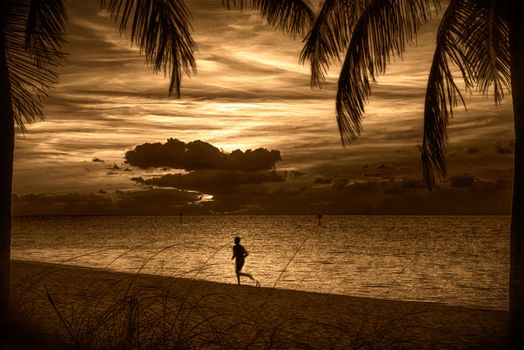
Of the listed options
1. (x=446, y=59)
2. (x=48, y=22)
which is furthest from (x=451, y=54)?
(x=48, y=22)

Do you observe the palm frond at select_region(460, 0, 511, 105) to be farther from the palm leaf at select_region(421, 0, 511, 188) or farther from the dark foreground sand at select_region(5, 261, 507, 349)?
the dark foreground sand at select_region(5, 261, 507, 349)

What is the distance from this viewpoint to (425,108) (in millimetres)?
8180

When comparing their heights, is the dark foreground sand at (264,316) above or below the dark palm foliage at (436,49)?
below

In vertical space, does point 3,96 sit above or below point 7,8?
below

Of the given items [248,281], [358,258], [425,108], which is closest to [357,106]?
[425,108]

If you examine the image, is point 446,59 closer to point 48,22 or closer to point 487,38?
point 487,38

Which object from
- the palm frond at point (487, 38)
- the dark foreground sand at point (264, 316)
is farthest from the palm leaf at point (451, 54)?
the dark foreground sand at point (264, 316)

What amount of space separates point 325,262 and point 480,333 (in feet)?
109

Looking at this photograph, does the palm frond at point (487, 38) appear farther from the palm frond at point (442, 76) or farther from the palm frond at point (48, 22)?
the palm frond at point (48, 22)

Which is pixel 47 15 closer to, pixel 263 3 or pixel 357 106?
pixel 263 3

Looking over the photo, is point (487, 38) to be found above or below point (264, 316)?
above

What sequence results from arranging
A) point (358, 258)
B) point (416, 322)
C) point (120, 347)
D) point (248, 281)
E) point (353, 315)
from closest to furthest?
point (120, 347) < point (416, 322) < point (353, 315) < point (248, 281) < point (358, 258)

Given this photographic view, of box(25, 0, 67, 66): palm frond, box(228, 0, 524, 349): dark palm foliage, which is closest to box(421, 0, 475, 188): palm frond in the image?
box(228, 0, 524, 349): dark palm foliage

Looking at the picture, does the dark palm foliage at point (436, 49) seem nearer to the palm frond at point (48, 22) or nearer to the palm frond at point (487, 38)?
the palm frond at point (487, 38)
